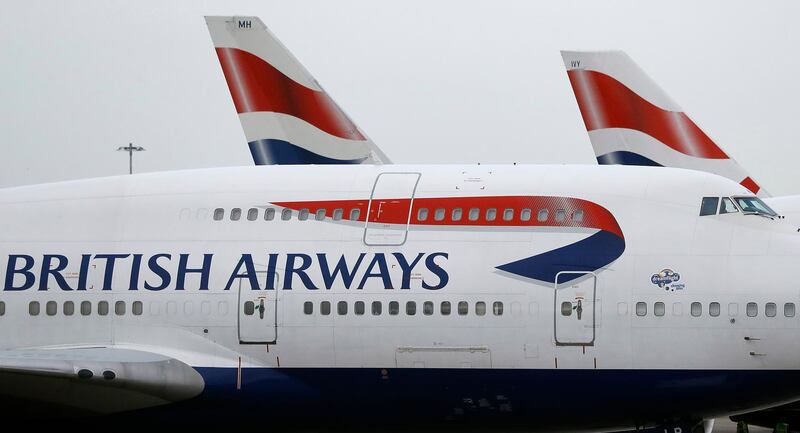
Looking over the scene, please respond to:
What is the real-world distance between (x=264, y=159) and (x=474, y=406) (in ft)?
52.5

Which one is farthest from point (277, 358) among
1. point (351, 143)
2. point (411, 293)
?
point (351, 143)

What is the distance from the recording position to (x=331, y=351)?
20.5m

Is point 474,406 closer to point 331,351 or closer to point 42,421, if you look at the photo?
point 331,351

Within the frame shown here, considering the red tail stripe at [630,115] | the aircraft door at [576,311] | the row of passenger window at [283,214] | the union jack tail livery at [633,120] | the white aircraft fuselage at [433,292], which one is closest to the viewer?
the white aircraft fuselage at [433,292]

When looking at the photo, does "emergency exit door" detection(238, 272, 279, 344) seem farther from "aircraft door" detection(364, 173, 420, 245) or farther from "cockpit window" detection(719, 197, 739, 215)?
"cockpit window" detection(719, 197, 739, 215)

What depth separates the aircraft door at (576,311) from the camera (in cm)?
1966

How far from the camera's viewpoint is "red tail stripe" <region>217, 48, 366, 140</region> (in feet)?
107

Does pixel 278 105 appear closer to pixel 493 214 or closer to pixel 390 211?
pixel 390 211

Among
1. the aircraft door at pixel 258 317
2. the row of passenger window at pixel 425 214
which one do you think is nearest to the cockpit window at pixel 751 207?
the row of passenger window at pixel 425 214

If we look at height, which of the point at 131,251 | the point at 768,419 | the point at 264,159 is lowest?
the point at 768,419

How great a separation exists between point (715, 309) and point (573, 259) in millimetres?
2178

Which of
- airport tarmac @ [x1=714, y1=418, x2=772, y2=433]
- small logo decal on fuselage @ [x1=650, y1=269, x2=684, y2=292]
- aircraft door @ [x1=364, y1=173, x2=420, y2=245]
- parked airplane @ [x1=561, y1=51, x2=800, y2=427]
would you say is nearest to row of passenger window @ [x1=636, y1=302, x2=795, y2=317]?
small logo decal on fuselage @ [x1=650, y1=269, x2=684, y2=292]

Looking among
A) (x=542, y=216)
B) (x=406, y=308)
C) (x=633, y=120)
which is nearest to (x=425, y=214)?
(x=406, y=308)

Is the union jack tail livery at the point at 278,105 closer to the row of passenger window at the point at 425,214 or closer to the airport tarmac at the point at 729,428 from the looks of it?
the row of passenger window at the point at 425,214
